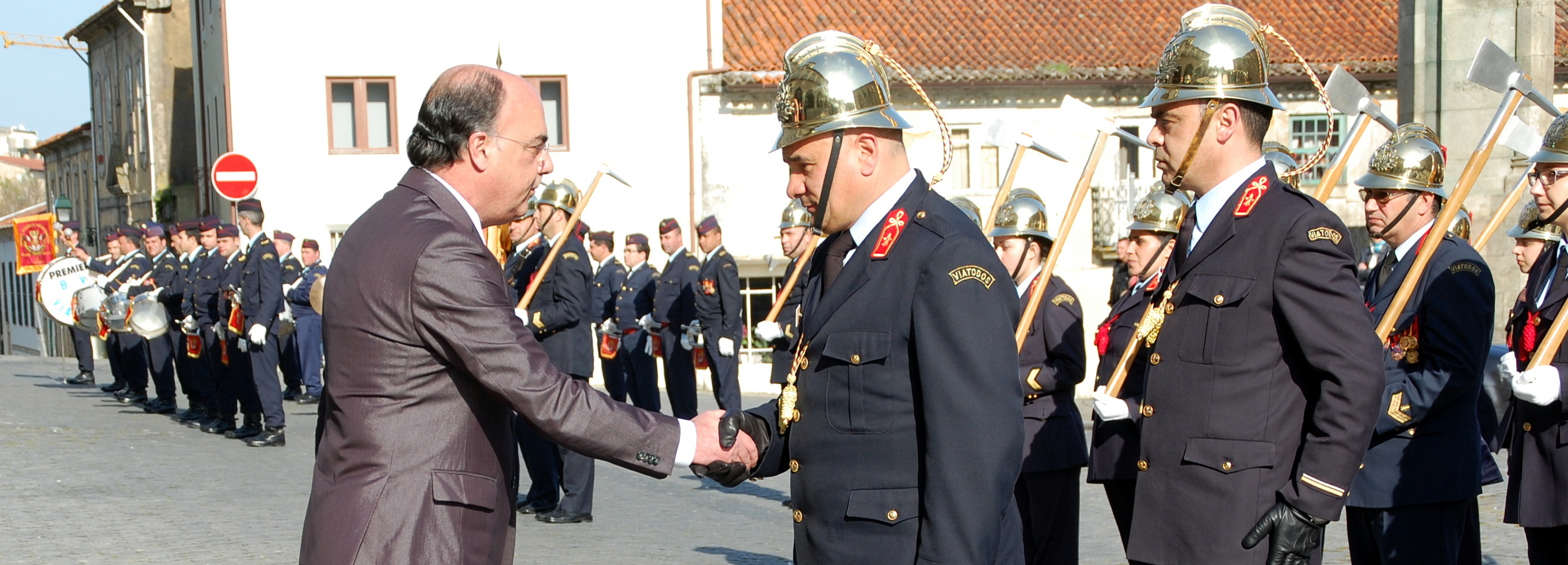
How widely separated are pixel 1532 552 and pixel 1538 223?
1189 millimetres

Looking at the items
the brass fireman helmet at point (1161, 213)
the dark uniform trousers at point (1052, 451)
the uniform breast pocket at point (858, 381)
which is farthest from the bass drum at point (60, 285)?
the uniform breast pocket at point (858, 381)

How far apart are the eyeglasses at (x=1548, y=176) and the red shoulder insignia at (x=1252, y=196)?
210 cm

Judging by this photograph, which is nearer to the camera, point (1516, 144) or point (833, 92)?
point (833, 92)

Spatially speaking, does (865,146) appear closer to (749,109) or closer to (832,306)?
(832,306)

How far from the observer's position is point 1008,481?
3.45m

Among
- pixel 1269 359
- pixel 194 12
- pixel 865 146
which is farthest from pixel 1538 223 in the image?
pixel 194 12

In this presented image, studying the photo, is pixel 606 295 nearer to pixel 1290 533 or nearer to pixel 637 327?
pixel 637 327

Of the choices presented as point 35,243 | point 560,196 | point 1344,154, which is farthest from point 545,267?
point 35,243

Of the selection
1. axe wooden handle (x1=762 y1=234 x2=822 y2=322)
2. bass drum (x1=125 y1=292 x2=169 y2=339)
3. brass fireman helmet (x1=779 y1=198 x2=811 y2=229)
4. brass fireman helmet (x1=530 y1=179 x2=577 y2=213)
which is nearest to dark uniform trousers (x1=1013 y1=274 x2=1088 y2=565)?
brass fireman helmet (x1=530 y1=179 x2=577 y2=213)

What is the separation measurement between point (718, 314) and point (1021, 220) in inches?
305

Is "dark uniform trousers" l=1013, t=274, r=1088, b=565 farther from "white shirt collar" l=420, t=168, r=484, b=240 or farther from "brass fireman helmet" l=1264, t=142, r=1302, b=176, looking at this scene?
"white shirt collar" l=420, t=168, r=484, b=240

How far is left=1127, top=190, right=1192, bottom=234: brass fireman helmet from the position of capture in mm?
6859

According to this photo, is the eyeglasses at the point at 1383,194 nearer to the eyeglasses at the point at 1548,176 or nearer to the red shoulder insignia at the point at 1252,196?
the eyeglasses at the point at 1548,176

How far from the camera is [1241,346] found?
3861 mm
